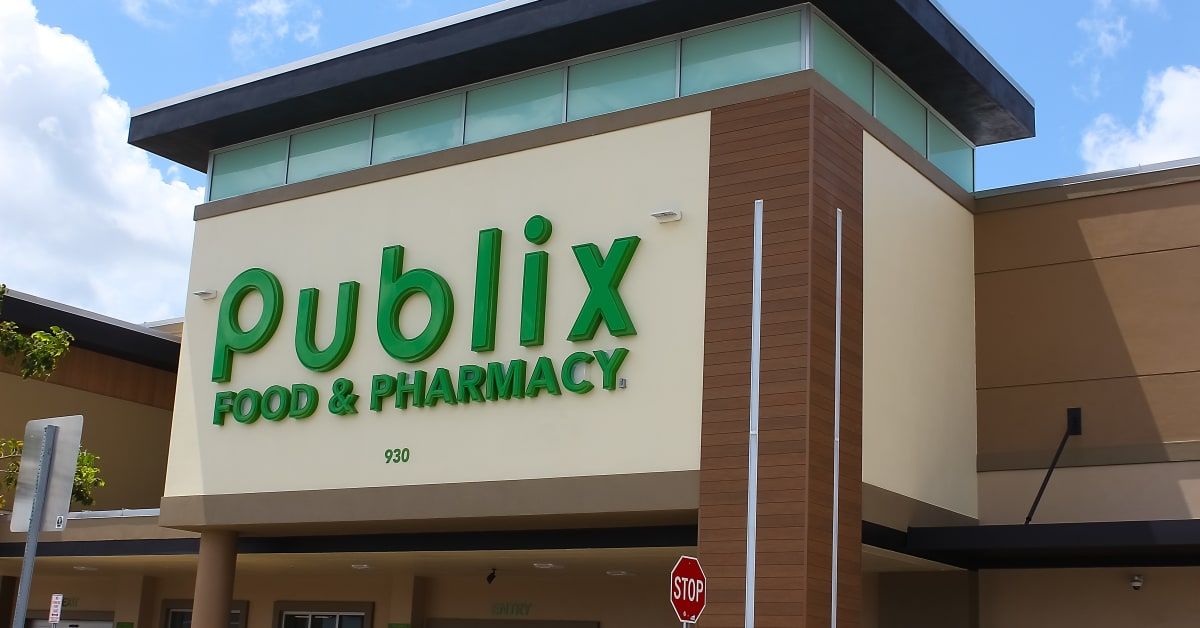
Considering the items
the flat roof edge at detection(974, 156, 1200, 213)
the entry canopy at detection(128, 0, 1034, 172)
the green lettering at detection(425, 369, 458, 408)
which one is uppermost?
the entry canopy at detection(128, 0, 1034, 172)

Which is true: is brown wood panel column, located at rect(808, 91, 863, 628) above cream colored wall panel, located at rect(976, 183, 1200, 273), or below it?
below

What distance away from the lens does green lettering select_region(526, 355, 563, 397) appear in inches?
706

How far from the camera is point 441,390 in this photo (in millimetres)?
19016

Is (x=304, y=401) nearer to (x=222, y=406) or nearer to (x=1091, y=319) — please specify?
(x=222, y=406)

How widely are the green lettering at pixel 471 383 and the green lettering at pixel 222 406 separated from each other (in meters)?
4.57

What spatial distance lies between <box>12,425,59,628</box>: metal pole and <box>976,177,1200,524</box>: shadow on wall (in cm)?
1414

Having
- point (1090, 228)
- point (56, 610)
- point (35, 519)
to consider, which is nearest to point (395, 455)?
point (56, 610)

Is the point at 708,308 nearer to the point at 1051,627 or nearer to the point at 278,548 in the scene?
the point at 1051,627

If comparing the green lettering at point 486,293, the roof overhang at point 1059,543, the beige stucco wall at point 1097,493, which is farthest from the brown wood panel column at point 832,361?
the green lettering at point 486,293

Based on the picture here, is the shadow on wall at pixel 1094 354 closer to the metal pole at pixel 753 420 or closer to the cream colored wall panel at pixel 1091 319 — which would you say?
the cream colored wall panel at pixel 1091 319

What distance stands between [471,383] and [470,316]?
961mm

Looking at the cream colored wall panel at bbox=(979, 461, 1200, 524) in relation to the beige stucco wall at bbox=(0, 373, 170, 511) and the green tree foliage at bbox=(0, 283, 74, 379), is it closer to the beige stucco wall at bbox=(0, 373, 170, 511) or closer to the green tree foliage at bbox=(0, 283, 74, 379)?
the green tree foliage at bbox=(0, 283, 74, 379)

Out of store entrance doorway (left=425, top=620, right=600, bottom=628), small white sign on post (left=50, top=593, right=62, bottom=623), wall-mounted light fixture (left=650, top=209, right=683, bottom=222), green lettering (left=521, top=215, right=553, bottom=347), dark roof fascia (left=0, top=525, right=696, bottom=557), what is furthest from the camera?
store entrance doorway (left=425, top=620, right=600, bottom=628)

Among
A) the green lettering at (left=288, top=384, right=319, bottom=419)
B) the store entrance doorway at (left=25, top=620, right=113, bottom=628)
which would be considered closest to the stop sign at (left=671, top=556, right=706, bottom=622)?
the green lettering at (left=288, top=384, right=319, bottom=419)
